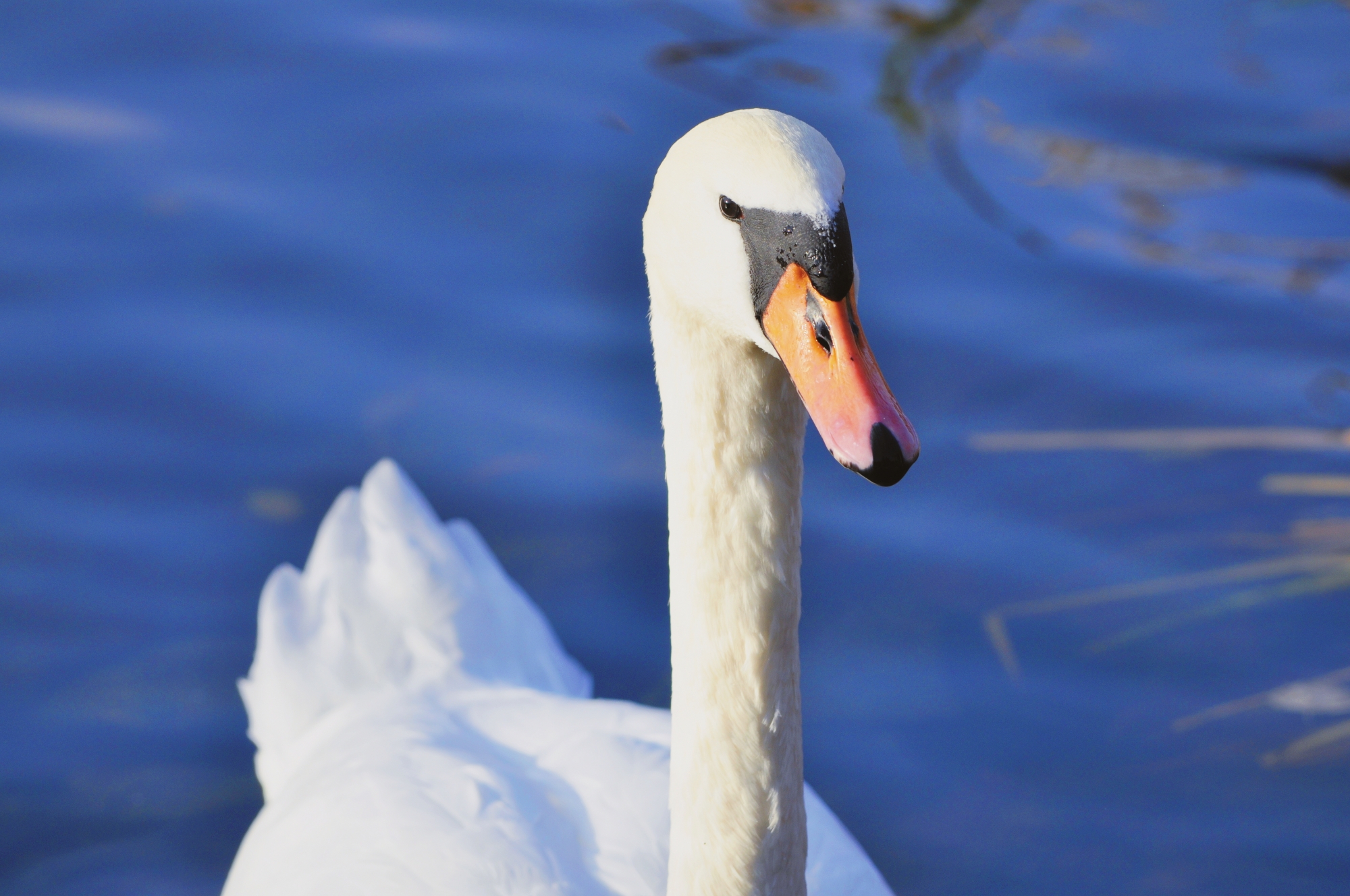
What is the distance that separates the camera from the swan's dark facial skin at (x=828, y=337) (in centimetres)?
212

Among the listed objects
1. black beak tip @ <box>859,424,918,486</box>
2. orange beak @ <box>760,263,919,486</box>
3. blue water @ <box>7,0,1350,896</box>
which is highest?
blue water @ <box>7,0,1350,896</box>

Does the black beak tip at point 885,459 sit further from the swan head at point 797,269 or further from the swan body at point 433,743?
the swan body at point 433,743

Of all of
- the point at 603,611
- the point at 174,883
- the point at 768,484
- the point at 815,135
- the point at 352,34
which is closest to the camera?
the point at 815,135

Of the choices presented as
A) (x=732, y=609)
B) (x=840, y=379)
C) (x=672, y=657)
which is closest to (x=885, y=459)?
(x=840, y=379)

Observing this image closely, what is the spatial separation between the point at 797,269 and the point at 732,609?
0.62 metres

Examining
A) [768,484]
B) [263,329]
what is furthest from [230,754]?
[768,484]

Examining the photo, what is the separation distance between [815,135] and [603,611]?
8.99ft

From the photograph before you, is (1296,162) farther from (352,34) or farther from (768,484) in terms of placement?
(768,484)

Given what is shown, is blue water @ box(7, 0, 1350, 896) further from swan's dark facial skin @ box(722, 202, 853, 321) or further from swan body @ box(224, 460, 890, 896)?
swan's dark facial skin @ box(722, 202, 853, 321)

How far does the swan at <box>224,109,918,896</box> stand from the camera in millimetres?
2201

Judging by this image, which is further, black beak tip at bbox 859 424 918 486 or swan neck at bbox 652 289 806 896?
swan neck at bbox 652 289 806 896

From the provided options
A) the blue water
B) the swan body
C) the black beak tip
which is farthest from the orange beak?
the blue water

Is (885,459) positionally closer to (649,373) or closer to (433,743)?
(433,743)

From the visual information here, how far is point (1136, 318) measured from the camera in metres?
5.73
